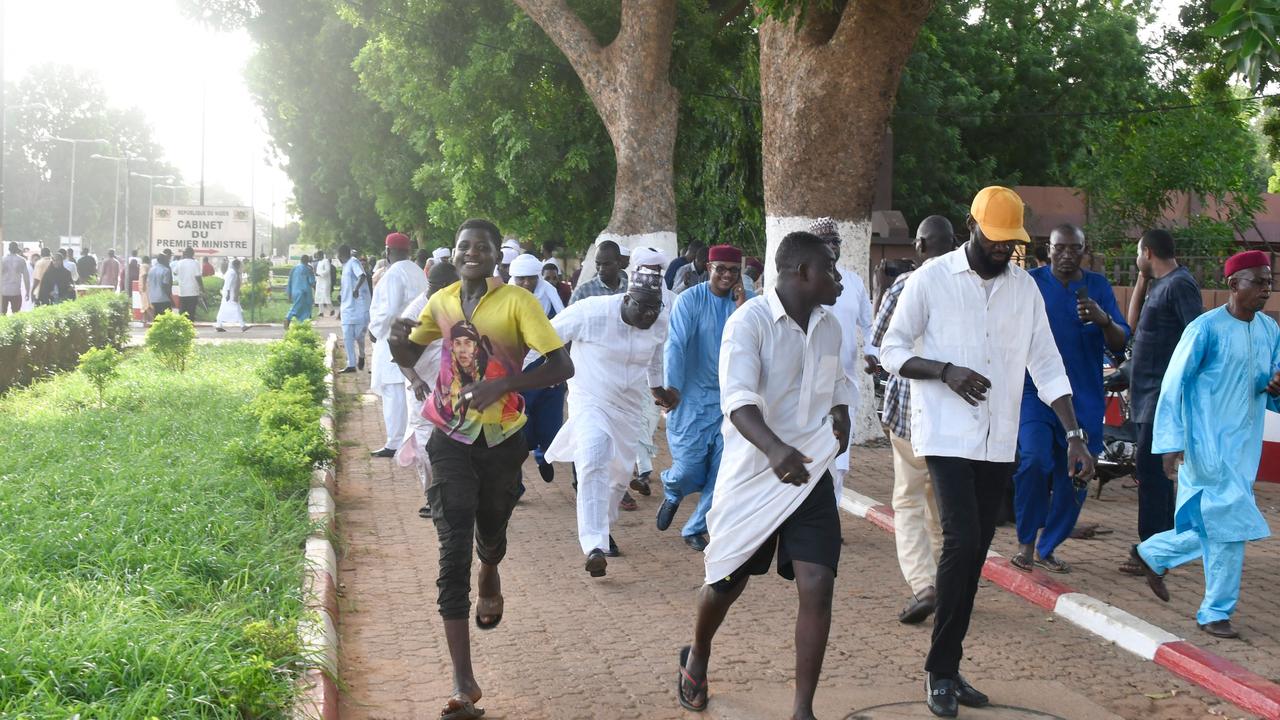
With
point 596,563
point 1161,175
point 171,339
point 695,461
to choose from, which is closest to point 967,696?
point 596,563

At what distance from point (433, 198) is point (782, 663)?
31.1m

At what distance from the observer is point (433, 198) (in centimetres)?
3603

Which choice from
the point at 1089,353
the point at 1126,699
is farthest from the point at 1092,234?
the point at 1126,699

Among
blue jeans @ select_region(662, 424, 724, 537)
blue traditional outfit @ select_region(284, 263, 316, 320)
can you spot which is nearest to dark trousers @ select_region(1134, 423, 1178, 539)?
blue jeans @ select_region(662, 424, 724, 537)

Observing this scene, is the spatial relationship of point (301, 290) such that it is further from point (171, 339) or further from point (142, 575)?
point (142, 575)

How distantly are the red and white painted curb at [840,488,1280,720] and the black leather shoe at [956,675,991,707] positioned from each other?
1.09 m

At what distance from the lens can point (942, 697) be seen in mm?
5258

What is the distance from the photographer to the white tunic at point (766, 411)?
195 inches

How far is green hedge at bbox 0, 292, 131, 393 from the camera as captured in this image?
15.5 m

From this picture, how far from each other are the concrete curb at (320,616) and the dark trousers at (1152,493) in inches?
177

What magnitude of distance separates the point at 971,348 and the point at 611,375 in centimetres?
307

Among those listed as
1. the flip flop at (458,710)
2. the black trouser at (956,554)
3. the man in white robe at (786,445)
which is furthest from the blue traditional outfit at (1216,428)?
the flip flop at (458,710)

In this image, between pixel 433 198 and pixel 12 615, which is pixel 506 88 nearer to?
pixel 433 198

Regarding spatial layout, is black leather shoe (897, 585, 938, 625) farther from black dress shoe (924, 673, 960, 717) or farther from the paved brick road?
black dress shoe (924, 673, 960, 717)
